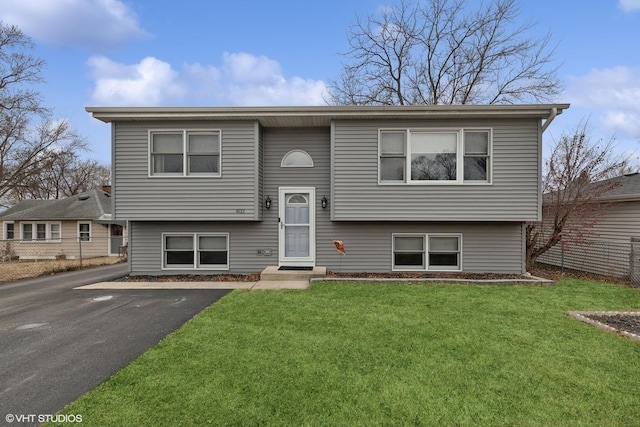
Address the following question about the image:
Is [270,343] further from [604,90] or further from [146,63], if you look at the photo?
[604,90]

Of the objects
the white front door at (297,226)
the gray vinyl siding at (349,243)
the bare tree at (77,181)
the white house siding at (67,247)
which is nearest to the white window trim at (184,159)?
the gray vinyl siding at (349,243)

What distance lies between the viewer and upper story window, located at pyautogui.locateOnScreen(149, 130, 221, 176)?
324 inches

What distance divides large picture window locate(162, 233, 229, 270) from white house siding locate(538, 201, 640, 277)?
10.0m

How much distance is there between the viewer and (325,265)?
858 centimetres

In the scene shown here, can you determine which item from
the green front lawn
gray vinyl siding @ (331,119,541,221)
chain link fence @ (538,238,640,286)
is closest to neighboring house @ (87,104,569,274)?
gray vinyl siding @ (331,119,541,221)

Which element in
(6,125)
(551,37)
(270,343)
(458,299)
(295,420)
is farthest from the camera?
(6,125)

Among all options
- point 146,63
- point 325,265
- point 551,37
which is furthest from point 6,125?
point 551,37

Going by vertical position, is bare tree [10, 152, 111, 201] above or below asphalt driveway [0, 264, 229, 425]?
above

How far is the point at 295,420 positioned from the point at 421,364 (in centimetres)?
152

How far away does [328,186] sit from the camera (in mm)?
8617

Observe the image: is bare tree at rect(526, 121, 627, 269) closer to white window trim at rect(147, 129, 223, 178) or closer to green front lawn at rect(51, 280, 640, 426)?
green front lawn at rect(51, 280, 640, 426)

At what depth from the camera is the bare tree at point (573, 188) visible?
30.1ft

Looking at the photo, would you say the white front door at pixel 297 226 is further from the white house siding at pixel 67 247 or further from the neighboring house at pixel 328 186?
the white house siding at pixel 67 247

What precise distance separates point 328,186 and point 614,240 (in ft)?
29.0
